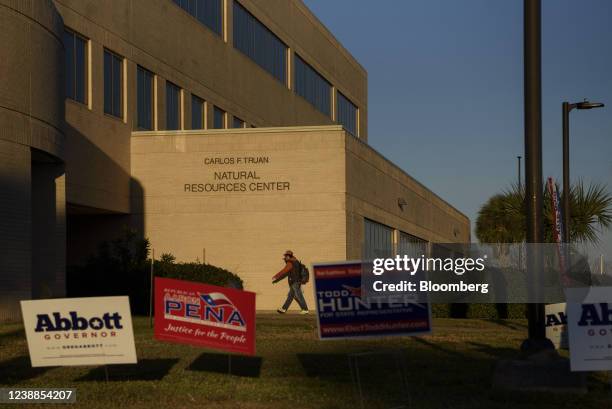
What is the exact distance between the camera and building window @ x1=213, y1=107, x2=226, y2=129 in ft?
150

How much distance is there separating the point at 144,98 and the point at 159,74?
1.29 meters

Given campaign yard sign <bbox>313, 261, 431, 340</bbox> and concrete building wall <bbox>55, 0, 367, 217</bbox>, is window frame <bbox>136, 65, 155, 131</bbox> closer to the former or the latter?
concrete building wall <bbox>55, 0, 367, 217</bbox>

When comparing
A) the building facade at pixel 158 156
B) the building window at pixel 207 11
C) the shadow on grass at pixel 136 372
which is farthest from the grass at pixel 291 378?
the building window at pixel 207 11

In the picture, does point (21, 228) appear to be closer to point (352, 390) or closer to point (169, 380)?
point (169, 380)

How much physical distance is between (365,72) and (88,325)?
199 feet

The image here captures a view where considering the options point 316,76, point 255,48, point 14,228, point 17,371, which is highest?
point 316,76

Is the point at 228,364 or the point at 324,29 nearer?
the point at 228,364

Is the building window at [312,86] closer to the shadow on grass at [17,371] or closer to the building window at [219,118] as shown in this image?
the building window at [219,118]

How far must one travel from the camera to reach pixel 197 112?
145 feet

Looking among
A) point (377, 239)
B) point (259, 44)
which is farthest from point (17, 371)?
point (259, 44)

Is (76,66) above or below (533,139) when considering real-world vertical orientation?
above

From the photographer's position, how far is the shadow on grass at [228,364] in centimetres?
1466

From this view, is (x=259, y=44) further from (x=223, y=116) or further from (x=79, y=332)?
(x=79, y=332)

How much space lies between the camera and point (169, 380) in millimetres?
13711
